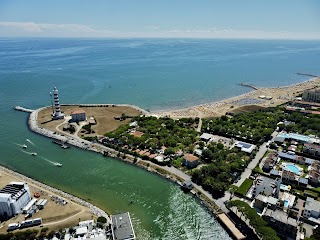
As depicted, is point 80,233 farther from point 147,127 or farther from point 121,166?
point 147,127

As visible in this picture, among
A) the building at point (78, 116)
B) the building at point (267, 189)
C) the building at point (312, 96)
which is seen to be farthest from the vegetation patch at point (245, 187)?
the building at point (312, 96)

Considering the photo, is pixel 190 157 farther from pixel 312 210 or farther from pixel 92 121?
pixel 92 121

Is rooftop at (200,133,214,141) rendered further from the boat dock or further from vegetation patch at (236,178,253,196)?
the boat dock

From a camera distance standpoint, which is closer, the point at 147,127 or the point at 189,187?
the point at 189,187

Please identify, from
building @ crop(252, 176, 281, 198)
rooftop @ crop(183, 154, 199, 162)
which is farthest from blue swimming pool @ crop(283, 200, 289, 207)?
rooftop @ crop(183, 154, 199, 162)

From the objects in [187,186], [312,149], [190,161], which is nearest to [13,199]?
[187,186]

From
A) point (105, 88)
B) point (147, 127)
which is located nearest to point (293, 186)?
point (147, 127)
